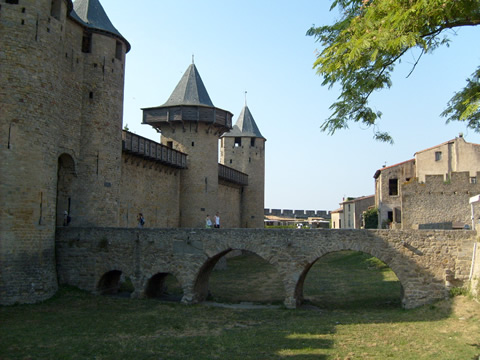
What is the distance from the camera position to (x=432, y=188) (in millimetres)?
27203

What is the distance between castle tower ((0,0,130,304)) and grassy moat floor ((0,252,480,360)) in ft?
6.96

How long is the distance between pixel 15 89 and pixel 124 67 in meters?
6.72

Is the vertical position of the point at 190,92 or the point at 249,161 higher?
the point at 190,92

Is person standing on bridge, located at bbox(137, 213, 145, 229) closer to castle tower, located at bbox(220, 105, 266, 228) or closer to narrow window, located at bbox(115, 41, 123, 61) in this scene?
narrow window, located at bbox(115, 41, 123, 61)

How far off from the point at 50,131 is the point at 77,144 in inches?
106

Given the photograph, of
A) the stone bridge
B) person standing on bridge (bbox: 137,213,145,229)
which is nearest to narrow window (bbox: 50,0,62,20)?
the stone bridge

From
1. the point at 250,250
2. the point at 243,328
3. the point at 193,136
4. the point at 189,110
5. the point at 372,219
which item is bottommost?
the point at 243,328

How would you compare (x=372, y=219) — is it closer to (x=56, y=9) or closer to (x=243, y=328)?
(x=243, y=328)

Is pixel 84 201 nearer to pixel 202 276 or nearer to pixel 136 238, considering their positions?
pixel 136 238

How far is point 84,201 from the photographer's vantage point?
63.9 feet

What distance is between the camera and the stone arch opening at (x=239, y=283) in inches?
728

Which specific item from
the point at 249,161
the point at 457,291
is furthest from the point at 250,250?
the point at 249,161

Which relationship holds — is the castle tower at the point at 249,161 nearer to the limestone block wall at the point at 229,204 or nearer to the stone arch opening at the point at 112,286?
the limestone block wall at the point at 229,204

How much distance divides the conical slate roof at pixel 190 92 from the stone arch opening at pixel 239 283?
9.78 meters
